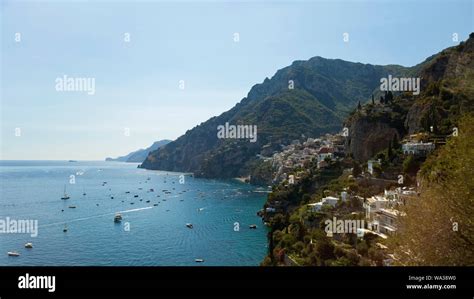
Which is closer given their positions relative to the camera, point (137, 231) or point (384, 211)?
point (384, 211)

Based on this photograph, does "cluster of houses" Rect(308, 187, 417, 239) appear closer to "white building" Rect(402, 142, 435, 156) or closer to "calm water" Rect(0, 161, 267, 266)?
"white building" Rect(402, 142, 435, 156)

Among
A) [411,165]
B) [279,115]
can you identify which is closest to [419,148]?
[411,165]

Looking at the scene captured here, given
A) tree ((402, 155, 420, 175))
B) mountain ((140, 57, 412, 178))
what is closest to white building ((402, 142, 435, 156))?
tree ((402, 155, 420, 175))

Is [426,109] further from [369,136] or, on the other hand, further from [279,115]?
[279,115]

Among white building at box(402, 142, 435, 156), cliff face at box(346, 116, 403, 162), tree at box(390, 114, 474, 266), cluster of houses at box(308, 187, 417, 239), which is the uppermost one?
cliff face at box(346, 116, 403, 162)

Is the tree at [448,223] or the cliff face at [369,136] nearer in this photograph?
the tree at [448,223]

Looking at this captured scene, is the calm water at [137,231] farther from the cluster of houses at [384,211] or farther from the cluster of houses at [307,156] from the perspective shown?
the cluster of houses at [384,211]

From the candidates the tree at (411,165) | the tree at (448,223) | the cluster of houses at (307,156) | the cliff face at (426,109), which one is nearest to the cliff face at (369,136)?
the cliff face at (426,109)

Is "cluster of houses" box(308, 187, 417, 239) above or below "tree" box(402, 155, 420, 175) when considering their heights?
below
